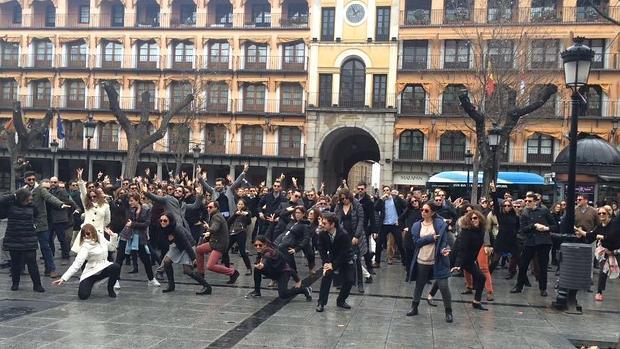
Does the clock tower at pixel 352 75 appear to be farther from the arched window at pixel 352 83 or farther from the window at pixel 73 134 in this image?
the window at pixel 73 134

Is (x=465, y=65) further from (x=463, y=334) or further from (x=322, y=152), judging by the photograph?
(x=463, y=334)

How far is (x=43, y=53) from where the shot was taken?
148 feet

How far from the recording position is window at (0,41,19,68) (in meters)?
45.3

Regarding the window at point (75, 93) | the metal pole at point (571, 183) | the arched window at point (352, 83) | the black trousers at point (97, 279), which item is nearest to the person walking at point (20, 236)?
the black trousers at point (97, 279)

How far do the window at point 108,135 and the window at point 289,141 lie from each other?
12424mm

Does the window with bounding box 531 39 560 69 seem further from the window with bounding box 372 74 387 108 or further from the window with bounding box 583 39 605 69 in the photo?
the window with bounding box 372 74 387 108

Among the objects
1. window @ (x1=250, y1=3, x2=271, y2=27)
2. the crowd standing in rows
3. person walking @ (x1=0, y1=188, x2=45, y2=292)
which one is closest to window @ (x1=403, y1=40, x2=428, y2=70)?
window @ (x1=250, y1=3, x2=271, y2=27)

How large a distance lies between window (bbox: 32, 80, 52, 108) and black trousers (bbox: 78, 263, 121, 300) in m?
39.6

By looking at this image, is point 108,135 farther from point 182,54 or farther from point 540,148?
point 540,148

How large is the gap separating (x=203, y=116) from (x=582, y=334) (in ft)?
120

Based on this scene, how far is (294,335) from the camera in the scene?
7180 millimetres

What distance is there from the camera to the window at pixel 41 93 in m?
44.6

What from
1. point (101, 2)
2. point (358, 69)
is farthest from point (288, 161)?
point (101, 2)

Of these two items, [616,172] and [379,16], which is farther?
[379,16]
